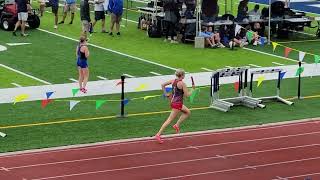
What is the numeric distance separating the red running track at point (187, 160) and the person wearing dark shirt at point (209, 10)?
13285 millimetres

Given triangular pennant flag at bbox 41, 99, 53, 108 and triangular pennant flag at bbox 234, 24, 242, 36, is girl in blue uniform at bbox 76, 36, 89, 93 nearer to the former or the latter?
triangular pennant flag at bbox 41, 99, 53, 108

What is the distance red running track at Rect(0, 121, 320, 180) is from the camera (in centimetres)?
1681

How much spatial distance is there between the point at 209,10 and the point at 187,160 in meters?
16.1

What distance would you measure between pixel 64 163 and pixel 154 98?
6.49 m

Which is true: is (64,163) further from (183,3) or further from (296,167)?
(183,3)

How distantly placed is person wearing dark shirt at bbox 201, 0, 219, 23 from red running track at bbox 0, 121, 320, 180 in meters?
13.3

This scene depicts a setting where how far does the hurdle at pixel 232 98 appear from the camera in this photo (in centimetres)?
2223

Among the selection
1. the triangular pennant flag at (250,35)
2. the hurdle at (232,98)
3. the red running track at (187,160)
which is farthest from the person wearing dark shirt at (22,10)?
the red running track at (187,160)

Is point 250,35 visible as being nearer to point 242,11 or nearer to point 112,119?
point 242,11

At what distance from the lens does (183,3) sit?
34.0m

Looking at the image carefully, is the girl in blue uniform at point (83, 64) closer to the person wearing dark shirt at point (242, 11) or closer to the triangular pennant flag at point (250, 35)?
the triangular pennant flag at point (250, 35)

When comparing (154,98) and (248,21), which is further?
(248,21)

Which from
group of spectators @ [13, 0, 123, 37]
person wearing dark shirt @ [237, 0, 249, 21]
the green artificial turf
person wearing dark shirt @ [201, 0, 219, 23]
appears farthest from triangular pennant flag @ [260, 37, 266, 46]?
the green artificial turf

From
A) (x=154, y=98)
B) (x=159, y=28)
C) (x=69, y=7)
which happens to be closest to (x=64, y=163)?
(x=154, y=98)
